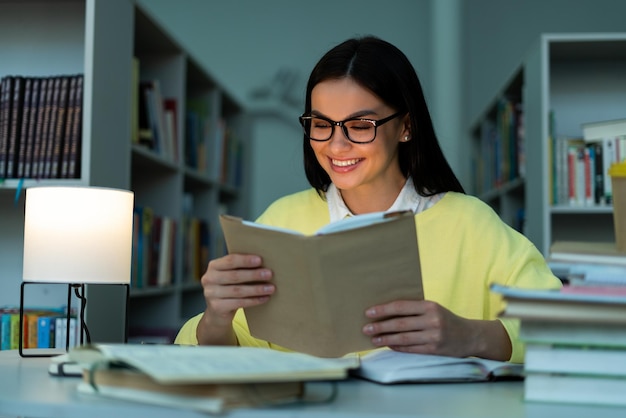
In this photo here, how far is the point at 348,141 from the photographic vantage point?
155 centimetres

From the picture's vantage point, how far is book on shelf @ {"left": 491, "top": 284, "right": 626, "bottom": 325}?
0.89 m

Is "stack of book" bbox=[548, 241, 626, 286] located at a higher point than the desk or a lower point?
higher

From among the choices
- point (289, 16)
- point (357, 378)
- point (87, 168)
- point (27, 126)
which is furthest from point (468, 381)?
point (289, 16)

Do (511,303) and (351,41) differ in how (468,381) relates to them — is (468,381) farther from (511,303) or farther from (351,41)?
(351,41)

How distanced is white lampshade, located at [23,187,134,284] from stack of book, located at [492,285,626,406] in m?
0.85

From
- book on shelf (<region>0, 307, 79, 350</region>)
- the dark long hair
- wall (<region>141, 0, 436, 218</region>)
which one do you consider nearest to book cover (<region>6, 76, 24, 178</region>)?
book on shelf (<region>0, 307, 79, 350</region>)

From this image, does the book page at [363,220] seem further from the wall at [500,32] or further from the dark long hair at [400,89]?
the wall at [500,32]

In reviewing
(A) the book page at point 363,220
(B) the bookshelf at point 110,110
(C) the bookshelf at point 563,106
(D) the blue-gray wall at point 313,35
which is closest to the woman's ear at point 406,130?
(A) the book page at point 363,220

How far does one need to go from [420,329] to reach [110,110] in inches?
59.5

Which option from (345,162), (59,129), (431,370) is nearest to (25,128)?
(59,129)

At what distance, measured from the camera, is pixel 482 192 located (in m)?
Answer: 5.04

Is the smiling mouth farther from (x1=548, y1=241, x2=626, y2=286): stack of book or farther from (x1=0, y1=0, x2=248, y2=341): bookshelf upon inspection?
(x1=0, y1=0, x2=248, y2=341): bookshelf

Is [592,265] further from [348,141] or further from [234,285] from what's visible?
[348,141]

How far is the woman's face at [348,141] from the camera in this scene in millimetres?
1558
